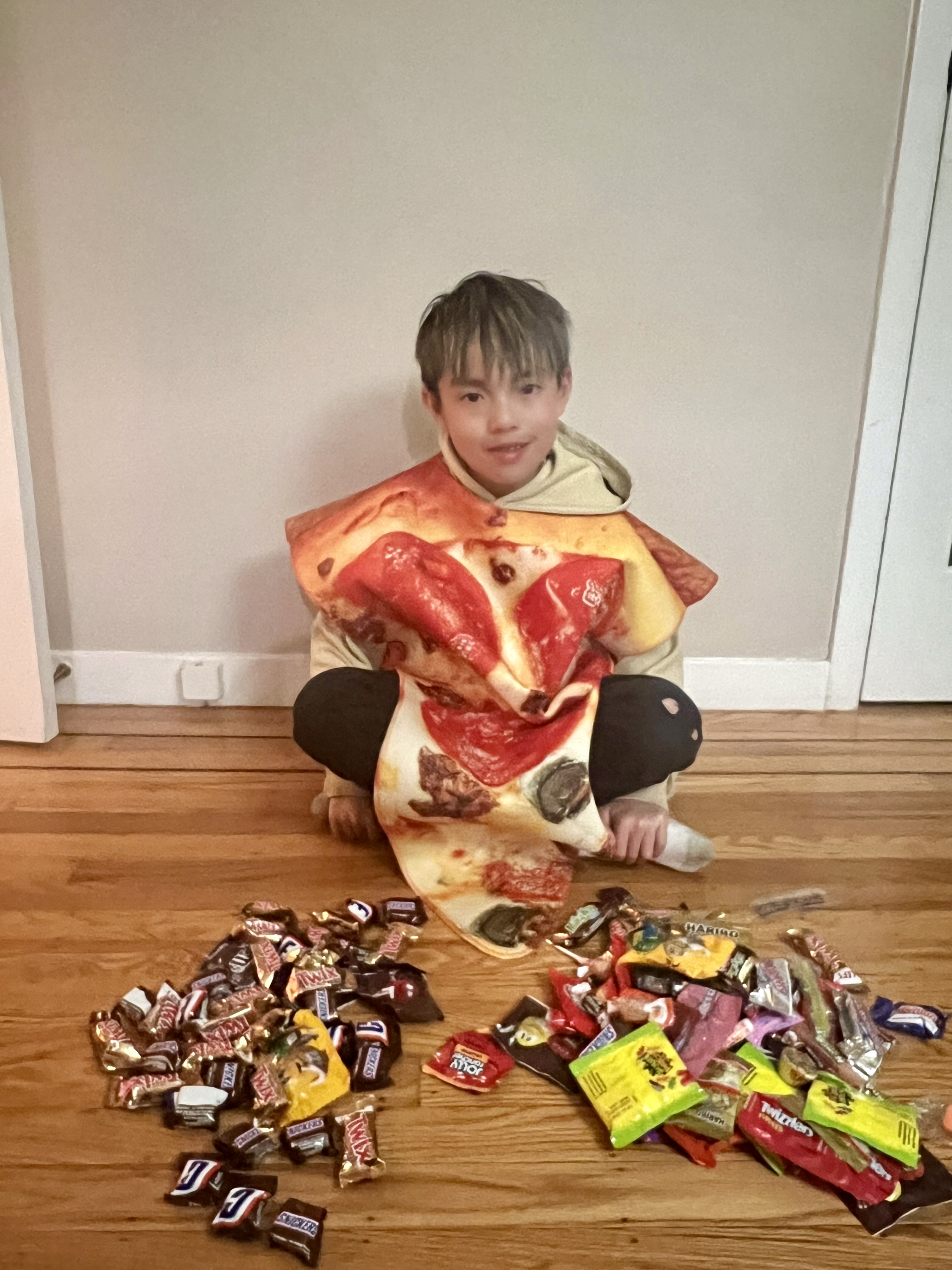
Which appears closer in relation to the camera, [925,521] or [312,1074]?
[312,1074]

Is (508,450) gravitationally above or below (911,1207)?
above

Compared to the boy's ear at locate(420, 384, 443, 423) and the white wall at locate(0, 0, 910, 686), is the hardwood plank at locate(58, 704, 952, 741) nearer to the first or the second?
the white wall at locate(0, 0, 910, 686)

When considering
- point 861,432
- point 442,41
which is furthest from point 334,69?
point 861,432

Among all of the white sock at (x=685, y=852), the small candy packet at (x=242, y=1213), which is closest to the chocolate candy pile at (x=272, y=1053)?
the small candy packet at (x=242, y=1213)

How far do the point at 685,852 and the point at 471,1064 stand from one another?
1.59ft

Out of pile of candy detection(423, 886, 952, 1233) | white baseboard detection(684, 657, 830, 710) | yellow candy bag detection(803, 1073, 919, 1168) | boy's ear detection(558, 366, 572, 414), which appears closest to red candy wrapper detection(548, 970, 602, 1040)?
pile of candy detection(423, 886, 952, 1233)

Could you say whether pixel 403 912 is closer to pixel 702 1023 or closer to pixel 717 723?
pixel 702 1023

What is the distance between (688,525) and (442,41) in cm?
88

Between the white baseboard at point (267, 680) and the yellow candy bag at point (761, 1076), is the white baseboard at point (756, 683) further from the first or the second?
the yellow candy bag at point (761, 1076)

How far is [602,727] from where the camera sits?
4.44 ft

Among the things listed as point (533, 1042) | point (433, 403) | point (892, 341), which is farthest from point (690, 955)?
point (892, 341)

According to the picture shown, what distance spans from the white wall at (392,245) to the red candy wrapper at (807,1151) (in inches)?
41.2

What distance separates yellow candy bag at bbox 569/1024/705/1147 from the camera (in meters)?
0.97

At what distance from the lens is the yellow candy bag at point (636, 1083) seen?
3.19 feet
